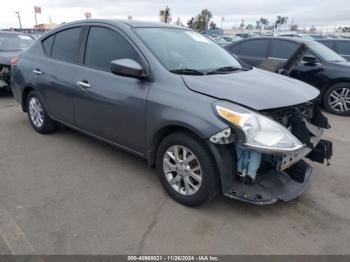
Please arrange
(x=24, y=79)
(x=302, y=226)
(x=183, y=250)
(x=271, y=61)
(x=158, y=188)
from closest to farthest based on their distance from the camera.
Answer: (x=183, y=250) < (x=302, y=226) < (x=158, y=188) < (x=24, y=79) < (x=271, y=61)

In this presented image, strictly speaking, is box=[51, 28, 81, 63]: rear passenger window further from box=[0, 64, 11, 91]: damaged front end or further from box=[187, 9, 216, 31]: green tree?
box=[187, 9, 216, 31]: green tree

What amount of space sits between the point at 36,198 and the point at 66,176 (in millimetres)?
555

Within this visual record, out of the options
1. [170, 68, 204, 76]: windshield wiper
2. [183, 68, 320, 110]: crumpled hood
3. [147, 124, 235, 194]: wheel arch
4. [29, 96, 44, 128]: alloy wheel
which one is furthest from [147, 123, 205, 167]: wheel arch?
[29, 96, 44, 128]: alloy wheel

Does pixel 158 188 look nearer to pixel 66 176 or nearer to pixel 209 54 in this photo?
pixel 66 176

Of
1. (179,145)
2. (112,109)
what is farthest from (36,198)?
(179,145)

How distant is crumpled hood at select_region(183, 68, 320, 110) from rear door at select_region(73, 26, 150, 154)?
2.04 ft

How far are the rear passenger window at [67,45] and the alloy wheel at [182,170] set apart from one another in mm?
2007

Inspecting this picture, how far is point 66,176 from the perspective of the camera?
393cm

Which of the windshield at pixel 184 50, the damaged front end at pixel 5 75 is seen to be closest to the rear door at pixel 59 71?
the windshield at pixel 184 50

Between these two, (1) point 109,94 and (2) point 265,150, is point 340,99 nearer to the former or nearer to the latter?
(2) point 265,150

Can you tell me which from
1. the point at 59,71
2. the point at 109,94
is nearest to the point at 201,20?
the point at 59,71

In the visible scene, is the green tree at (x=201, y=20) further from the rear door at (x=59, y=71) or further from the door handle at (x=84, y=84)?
the door handle at (x=84, y=84)

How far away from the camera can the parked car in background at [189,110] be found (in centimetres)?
291

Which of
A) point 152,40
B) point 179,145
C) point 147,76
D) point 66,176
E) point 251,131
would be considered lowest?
point 66,176
